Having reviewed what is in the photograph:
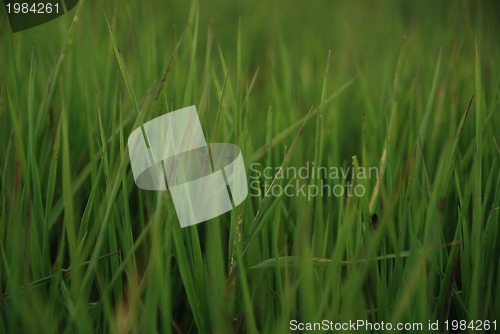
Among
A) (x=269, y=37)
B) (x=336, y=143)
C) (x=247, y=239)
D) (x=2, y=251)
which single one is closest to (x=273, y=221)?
(x=247, y=239)

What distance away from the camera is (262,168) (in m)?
0.62

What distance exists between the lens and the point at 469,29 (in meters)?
0.82

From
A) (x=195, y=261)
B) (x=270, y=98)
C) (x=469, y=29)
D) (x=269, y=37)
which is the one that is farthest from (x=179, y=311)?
(x=469, y=29)

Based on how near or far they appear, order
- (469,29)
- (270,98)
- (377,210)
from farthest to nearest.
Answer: (469,29), (270,98), (377,210)

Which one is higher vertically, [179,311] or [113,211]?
[113,211]

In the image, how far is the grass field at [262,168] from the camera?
50 cm

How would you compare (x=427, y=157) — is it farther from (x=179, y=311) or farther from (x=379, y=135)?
(x=179, y=311)

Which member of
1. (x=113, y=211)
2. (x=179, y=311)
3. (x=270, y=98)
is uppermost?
(x=270, y=98)

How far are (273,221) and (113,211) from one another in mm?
162

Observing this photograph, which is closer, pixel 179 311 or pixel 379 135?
pixel 179 311

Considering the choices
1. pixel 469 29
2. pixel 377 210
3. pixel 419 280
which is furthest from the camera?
pixel 469 29

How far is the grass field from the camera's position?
50 centimetres

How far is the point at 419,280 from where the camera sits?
1.60 feet

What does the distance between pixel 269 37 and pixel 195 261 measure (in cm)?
44
